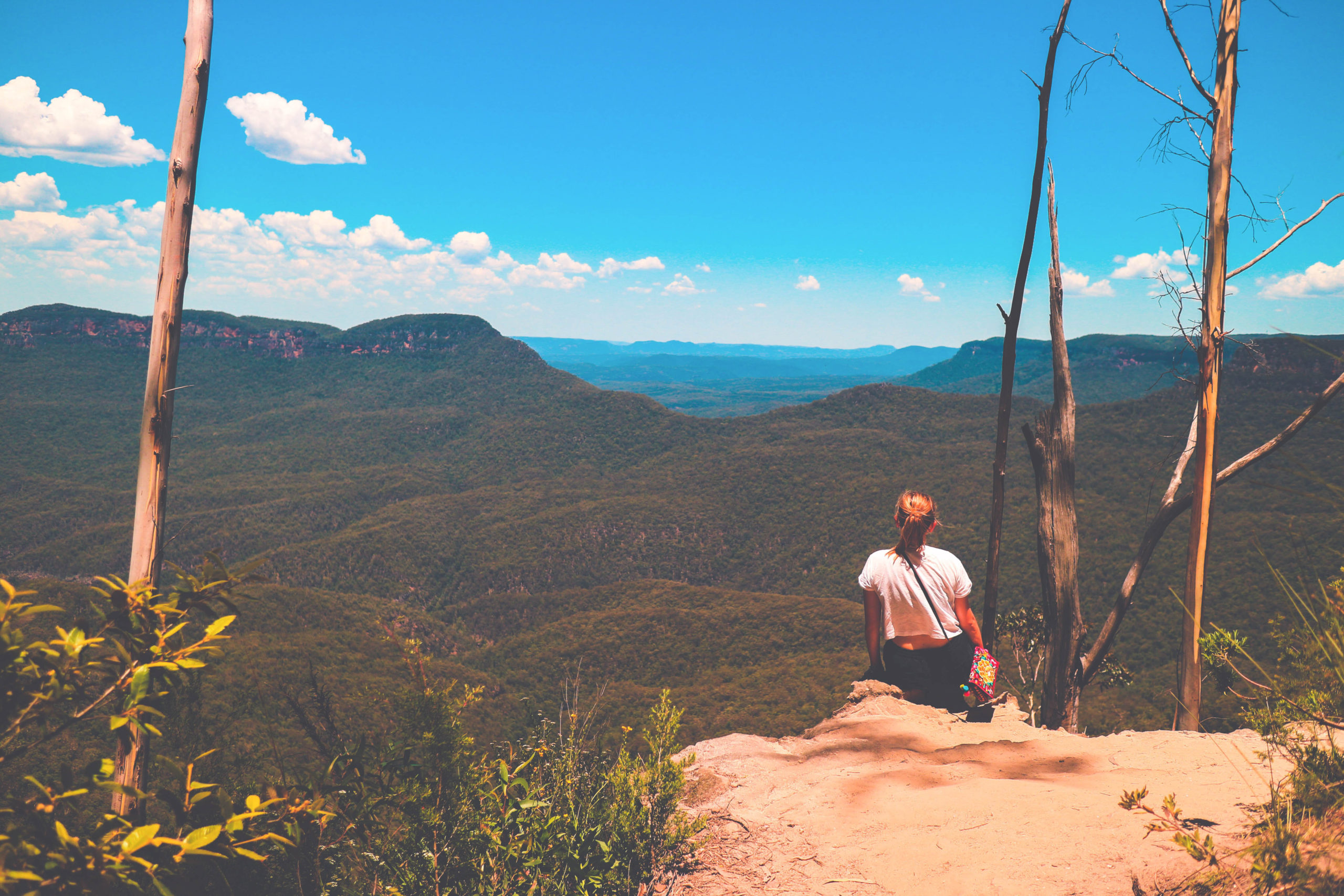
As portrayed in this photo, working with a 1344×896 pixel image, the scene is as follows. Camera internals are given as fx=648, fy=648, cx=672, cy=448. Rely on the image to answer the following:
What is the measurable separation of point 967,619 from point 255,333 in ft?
574

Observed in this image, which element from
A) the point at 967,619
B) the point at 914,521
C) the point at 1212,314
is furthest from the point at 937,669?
the point at 1212,314

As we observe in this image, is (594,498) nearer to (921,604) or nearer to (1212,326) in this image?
(921,604)

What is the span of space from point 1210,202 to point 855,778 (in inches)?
161

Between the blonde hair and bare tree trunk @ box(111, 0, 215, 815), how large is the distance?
14.7ft

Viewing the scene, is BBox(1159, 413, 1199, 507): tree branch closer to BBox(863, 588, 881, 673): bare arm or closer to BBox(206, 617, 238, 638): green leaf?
BBox(863, 588, 881, 673): bare arm

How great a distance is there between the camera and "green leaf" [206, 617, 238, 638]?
1865mm

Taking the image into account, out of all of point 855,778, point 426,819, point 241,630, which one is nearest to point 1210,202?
point 855,778

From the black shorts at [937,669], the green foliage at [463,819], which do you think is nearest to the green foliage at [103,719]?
the green foliage at [463,819]

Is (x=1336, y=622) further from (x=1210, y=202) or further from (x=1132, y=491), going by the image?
(x=1132, y=491)

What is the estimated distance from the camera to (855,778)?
4195mm

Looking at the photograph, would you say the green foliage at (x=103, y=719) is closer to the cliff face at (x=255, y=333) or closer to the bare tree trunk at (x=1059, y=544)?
the bare tree trunk at (x=1059, y=544)

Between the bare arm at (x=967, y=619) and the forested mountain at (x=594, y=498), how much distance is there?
152cm

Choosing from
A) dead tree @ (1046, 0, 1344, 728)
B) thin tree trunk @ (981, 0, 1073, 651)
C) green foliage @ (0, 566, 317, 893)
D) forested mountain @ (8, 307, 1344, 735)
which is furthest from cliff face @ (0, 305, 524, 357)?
green foliage @ (0, 566, 317, 893)

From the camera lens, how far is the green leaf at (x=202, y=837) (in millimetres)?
1544
